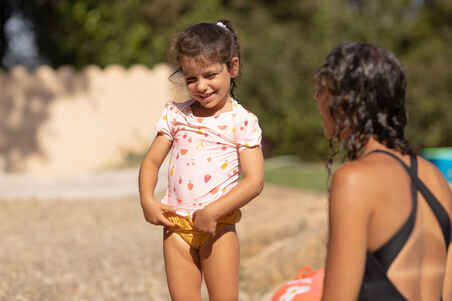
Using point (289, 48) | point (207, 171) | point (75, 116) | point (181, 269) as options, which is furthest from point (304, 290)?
point (289, 48)

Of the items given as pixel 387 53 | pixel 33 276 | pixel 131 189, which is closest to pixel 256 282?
pixel 33 276

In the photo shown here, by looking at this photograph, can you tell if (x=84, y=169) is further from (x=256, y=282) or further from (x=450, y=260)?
(x=450, y=260)

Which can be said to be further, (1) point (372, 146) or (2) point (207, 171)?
(2) point (207, 171)

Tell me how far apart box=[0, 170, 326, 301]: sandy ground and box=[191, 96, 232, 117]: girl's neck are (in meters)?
2.60

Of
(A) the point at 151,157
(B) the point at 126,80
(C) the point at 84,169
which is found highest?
(A) the point at 151,157

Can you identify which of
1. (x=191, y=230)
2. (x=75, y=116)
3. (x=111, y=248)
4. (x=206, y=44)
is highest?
(x=206, y=44)

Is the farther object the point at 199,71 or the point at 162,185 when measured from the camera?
the point at 162,185

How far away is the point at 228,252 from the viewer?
273cm

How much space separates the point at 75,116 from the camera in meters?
13.7

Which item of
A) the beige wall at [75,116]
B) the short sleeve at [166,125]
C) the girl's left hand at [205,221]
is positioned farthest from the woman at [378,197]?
the beige wall at [75,116]

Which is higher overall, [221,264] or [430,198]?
[430,198]

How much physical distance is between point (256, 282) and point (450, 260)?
Result: 3.63 metres

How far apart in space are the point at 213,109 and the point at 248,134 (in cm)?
23

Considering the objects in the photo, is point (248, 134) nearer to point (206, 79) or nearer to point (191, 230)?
point (206, 79)
